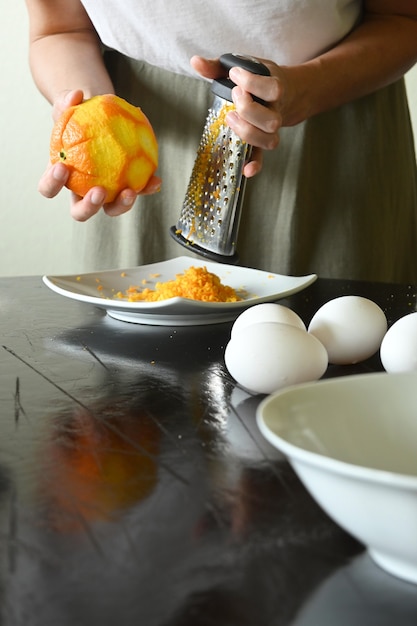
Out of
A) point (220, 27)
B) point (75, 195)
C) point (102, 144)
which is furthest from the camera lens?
point (220, 27)

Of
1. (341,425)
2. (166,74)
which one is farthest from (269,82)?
(341,425)

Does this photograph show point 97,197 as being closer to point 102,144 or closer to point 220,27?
point 102,144

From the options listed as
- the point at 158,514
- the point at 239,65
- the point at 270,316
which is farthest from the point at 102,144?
the point at 158,514

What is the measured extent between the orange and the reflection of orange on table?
46cm

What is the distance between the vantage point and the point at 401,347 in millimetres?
775

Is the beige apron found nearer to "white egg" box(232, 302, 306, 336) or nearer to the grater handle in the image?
the grater handle

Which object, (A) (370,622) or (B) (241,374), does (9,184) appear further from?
(A) (370,622)

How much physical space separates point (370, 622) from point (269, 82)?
2.71ft

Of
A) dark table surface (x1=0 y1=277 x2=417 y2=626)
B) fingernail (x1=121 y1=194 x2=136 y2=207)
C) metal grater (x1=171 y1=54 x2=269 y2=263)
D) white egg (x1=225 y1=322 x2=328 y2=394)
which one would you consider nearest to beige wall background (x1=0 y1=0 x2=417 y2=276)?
metal grater (x1=171 y1=54 x2=269 y2=263)

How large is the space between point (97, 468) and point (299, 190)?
102 cm

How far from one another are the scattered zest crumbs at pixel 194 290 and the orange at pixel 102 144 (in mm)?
150

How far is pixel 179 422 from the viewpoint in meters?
0.68

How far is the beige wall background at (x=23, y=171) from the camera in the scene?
106 inches

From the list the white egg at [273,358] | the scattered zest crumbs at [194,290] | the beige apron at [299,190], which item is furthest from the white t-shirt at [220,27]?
the white egg at [273,358]
